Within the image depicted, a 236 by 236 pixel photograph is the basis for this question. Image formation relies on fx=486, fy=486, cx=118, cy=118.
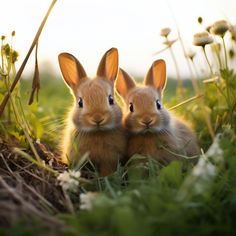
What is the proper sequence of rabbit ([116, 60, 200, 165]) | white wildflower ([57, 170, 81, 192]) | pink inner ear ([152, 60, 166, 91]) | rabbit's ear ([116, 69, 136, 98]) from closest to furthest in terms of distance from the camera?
1. white wildflower ([57, 170, 81, 192])
2. rabbit ([116, 60, 200, 165])
3. rabbit's ear ([116, 69, 136, 98])
4. pink inner ear ([152, 60, 166, 91])

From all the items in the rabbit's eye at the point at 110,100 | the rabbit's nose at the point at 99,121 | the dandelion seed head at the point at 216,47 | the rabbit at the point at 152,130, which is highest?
the dandelion seed head at the point at 216,47

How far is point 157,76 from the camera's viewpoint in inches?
189

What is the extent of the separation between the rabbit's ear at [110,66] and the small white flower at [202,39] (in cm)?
81

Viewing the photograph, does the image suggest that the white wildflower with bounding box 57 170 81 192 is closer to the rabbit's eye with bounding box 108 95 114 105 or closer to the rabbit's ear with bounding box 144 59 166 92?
the rabbit's eye with bounding box 108 95 114 105

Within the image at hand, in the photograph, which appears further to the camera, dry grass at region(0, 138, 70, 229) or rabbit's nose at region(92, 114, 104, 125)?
rabbit's nose at region(92, 114, 104, 125)

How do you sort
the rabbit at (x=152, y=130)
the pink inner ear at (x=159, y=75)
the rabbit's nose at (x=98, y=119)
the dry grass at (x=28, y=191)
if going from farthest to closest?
the pink inner ear at (x=159, y=75) → the rabbit at (x=152, y=130) → the rabbit's nose at (x=98, y=119) → the dry grass at (x=28, y=191)

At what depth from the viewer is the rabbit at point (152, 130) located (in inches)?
162

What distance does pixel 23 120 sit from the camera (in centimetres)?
423

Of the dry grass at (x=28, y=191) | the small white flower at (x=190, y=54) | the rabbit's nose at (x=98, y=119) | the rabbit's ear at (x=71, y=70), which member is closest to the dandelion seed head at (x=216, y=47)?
the small white flower at (x=190, y=54)

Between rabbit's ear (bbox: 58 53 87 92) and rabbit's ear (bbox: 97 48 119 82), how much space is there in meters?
0.17

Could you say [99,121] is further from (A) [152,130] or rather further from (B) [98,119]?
(A) [152,130]

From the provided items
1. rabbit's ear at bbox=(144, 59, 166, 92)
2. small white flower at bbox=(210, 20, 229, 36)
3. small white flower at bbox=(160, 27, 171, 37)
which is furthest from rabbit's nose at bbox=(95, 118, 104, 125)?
small white flower at bbox=(210, 20, 229, 36)

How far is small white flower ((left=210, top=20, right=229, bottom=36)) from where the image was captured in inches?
157

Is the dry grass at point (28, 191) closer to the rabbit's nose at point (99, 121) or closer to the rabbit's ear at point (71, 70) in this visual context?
the rabbit's nose at point (99, 121)
